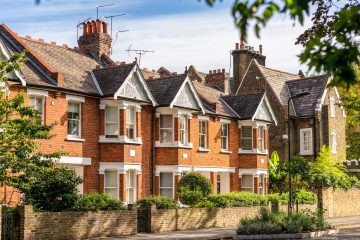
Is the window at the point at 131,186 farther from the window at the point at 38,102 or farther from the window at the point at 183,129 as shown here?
the window at the point at 38,102

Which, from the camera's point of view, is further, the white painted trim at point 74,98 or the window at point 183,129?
the window at point 183,129

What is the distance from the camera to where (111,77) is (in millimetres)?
33031

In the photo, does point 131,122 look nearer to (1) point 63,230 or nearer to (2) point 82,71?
(2) point 82,71

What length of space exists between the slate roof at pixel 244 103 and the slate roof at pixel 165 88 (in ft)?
23.4

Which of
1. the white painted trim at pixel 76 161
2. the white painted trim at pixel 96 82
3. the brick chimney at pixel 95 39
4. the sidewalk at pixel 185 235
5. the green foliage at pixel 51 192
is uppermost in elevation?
the brick chimney at pixel 95 39

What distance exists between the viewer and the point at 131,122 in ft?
109

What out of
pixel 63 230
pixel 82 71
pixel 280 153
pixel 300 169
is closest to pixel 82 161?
pixel 82 71

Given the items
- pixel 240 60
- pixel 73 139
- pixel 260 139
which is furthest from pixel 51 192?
pixel 240 60

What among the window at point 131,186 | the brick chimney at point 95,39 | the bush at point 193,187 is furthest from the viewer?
the brick chimney at point 95,39

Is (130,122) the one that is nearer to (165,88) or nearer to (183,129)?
(165,88)

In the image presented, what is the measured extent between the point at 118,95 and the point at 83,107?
1.88 metres

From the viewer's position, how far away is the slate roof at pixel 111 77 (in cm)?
3216

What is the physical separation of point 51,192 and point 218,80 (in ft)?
88.9

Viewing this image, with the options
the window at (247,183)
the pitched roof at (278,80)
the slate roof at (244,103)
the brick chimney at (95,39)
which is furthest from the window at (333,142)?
the brick chimney at (95,39)
